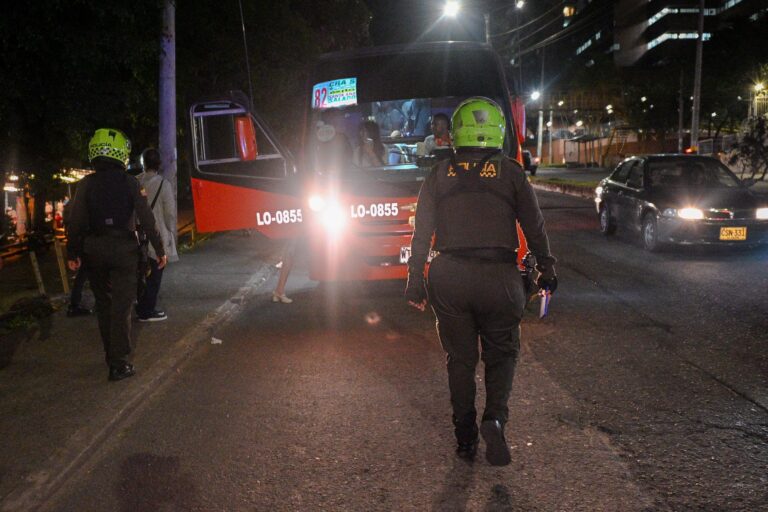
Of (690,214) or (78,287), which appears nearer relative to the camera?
(78,287)

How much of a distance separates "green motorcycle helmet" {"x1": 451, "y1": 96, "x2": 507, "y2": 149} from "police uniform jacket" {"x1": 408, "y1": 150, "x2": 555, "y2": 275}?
0.19ft

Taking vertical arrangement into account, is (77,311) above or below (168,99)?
below

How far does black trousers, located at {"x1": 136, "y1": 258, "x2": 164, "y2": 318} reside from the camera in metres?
7.37

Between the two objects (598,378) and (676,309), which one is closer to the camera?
(598,378)

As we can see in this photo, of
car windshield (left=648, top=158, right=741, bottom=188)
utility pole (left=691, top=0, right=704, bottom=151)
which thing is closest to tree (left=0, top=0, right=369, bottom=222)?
car windshield (left=648, top=158, right=741, bottom=188)

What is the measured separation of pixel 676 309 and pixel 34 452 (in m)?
6.41

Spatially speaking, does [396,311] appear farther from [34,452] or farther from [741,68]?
[741,68]

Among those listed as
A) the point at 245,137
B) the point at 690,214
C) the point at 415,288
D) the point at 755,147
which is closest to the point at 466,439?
Answer: the point at 415,288

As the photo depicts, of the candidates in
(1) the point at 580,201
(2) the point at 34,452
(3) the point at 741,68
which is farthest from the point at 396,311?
(3) the point at 741,68

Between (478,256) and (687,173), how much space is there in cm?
1058

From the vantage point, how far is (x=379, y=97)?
27.3ft

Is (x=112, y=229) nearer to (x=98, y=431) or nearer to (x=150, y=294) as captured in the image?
(x=98, y=431)

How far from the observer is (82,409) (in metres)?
4.82

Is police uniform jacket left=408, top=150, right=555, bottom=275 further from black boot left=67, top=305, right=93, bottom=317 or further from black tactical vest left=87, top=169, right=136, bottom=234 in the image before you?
black boot left=67, top=305, right=93, bottom=317
